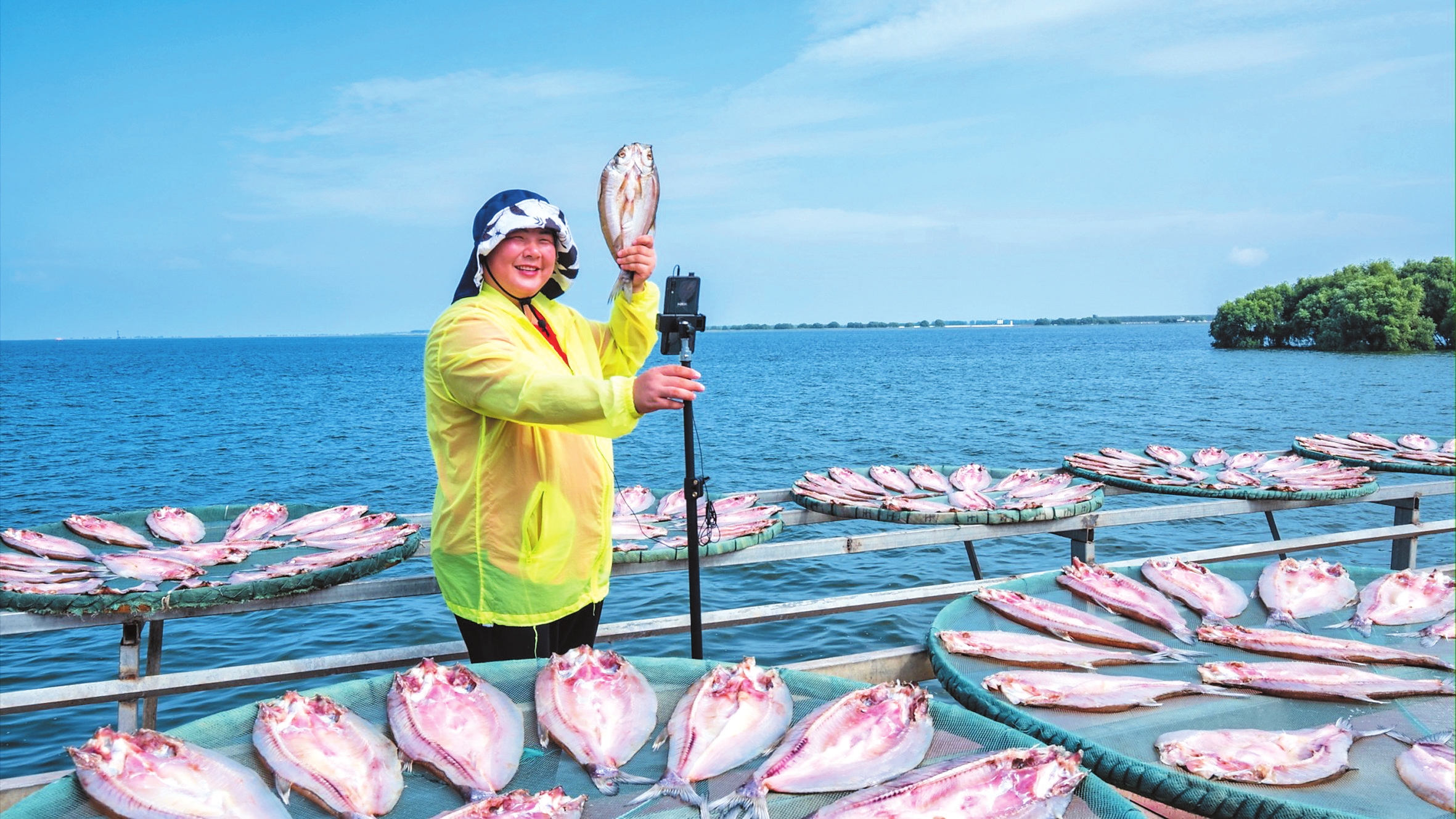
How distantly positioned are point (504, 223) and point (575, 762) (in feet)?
5.51

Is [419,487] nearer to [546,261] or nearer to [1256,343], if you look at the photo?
[546,261]

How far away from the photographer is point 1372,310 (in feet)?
278

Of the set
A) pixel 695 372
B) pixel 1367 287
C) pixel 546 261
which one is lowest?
pixel 695 372

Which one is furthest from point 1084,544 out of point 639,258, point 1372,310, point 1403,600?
point 1372,310

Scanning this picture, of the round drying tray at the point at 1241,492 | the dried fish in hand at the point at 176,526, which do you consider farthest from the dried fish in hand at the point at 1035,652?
the dried fish in hand at the point at 176,526

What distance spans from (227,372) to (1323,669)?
125m

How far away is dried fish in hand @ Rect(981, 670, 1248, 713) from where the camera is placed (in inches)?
101

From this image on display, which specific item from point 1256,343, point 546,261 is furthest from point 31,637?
point 1256,343

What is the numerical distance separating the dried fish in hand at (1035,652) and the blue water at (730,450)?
25.9 ft

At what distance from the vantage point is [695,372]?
8.23ft

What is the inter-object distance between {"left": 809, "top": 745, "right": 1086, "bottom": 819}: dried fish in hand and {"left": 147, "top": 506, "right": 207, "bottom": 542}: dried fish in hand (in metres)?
4.35

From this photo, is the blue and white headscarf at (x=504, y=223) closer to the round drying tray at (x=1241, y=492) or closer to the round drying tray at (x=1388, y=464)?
the round drying tray at (x=1241, y=492)

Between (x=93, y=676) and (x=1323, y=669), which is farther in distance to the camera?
(x=93, y=676)

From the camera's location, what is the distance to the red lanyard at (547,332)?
3145 millimetres
